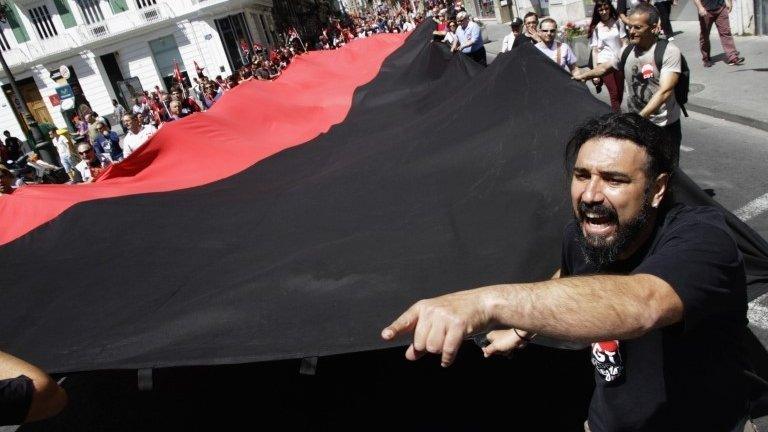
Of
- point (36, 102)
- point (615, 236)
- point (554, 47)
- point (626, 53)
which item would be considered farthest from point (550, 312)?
point (36, 102)

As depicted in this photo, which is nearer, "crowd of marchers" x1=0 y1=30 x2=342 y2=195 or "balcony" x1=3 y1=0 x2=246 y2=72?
"crowd of marchers" x1=0 y1=30 x2=342 y2=195

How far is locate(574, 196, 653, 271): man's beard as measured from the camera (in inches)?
63.7

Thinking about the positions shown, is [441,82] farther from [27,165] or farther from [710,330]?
[27,165]

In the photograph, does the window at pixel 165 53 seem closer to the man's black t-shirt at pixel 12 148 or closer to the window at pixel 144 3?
the window at pixel 144 3

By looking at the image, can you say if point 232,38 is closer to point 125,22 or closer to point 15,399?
point 125,22

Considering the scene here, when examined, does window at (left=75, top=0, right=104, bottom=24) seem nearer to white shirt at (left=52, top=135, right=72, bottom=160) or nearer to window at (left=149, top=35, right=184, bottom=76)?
window at (left=149, top=35, right=184, bottom=76)

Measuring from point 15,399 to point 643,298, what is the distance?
196 cm

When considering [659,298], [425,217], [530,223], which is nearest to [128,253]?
[425,217]

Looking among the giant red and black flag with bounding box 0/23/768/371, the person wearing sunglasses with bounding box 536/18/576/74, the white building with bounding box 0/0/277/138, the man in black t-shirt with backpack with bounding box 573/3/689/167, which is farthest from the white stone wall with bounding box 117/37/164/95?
the man in black t-shirt with backpack with bounding box 573/3/689/167

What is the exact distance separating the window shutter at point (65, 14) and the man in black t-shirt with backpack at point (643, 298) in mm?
39141

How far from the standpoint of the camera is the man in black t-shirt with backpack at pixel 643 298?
3.98ft

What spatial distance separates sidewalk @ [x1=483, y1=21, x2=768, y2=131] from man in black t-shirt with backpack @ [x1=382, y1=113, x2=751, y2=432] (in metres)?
6.06

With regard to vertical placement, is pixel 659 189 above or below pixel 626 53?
above

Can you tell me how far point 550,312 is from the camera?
3.96 ft
